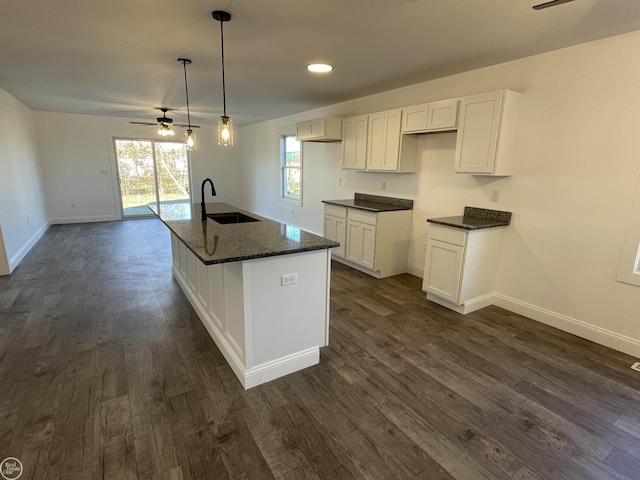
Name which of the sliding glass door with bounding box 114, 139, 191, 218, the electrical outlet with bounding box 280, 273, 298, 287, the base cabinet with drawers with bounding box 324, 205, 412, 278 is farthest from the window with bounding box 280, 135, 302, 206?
the electrical outlet with bounding box 280, 273, 298, 287

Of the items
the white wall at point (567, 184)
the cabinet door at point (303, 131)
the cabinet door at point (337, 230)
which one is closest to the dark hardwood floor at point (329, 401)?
the white wall at point (567, 184)

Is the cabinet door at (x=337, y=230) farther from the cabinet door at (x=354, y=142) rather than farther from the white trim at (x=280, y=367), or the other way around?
the white trim at (x=280, y=367)

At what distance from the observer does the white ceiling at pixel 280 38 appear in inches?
82.4

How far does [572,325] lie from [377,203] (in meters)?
2.64

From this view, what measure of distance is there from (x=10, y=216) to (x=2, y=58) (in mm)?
2175

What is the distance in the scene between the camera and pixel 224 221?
11.3 feet

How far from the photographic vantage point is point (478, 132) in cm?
312

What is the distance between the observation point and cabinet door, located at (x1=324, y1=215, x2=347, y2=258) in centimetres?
461

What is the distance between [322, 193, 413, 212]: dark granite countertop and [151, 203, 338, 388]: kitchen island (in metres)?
1.87

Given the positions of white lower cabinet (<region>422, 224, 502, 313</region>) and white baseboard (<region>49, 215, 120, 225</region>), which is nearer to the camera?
white lower cabinet (<region>422, 224, 502, 313</region>)

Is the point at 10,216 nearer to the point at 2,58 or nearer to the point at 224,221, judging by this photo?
the point at 2,58

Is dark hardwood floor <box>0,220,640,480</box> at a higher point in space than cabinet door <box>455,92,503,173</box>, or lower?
lower

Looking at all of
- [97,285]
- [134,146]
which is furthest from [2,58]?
[134,146]

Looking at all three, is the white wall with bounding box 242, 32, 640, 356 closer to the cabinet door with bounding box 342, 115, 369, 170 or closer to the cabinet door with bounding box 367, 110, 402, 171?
the cabinet door with bounding box 367, 110, 402, 171
